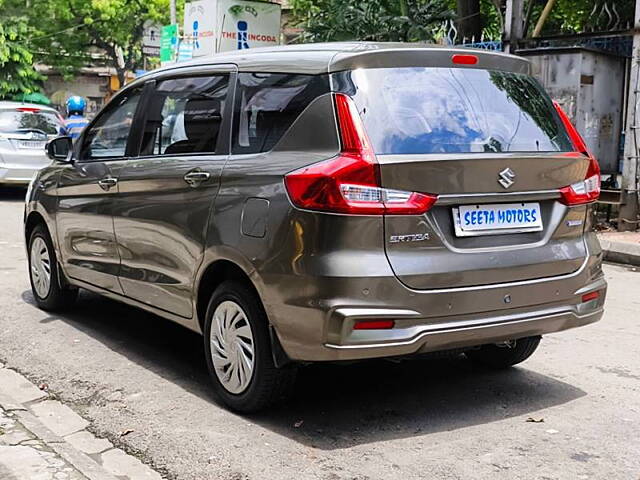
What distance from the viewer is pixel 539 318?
429cm

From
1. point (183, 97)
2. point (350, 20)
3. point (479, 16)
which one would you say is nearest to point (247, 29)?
point (350, 20)

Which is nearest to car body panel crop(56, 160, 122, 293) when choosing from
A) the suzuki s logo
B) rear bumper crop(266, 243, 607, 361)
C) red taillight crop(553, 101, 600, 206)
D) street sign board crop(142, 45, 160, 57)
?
rear bumper crop(266, 243, 607, 361)

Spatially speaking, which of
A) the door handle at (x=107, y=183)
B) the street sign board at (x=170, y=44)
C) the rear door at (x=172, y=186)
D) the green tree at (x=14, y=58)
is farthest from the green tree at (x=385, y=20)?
the green tree at (x=14, y=58)

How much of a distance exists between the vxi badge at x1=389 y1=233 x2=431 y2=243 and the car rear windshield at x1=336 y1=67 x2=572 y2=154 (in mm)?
386

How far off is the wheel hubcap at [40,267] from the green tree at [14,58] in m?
26.1

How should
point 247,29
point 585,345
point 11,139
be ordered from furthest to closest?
point 247,29 < point 11,139 < point 585,345

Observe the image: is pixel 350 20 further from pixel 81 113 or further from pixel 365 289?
pixel 365 289

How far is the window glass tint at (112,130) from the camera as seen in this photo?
572 centimetres

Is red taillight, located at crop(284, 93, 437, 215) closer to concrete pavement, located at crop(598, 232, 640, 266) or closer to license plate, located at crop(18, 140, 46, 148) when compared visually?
concrete pavement, located at crop(598, 232, 640, 266)

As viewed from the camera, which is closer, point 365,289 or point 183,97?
point 365,289

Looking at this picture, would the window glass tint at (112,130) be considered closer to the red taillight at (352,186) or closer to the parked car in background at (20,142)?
the red taillight at (352,186)

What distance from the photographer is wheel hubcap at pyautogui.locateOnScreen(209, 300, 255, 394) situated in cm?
437

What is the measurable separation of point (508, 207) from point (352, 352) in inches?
Answer: 42.4

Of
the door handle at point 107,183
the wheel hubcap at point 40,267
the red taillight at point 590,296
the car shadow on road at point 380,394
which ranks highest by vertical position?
the door handle at point 107,183
